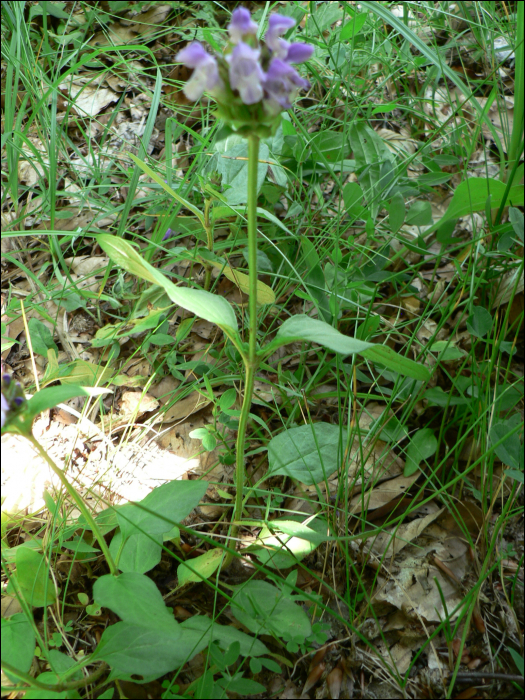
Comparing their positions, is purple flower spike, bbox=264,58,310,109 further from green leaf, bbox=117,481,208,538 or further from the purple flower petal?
green leaf, bbox=117,481,208,538

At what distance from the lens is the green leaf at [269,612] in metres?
1.06

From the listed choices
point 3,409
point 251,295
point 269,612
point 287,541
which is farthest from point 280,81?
point 269,612

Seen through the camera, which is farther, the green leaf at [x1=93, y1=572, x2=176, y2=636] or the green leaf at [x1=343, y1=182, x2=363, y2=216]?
the green leaf at [x1=343, y1=182, x2=363, y2=216]

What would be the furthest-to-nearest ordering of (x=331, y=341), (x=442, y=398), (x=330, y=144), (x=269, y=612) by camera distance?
(x=330, y=144), (x=442, y=398), (x=269, y=612), (x=331, y=341)

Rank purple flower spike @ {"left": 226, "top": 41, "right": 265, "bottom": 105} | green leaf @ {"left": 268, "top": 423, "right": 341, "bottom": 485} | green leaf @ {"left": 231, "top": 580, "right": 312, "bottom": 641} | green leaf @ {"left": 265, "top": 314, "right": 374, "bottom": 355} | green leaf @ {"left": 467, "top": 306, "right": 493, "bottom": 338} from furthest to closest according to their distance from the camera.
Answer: green leaf @ {"left": 467, "top": 306, "right": 493, "bottom": 338}, green leaf @ {"left": 268, "top": 423, "right": 341, "bottom": 485}, green leaf @ {"left": 231, "top": 580, "right": 312, "bottom": 641}, green leaf @ {"left": 265, "top": 314, "right": 374, "bottom": 355}, purple flower spike @ {"left": 226, "top": 41, "right": 265, "bottom": 105}

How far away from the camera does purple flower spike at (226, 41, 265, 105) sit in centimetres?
72

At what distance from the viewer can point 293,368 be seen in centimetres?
158

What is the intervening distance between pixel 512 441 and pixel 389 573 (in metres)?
0.42

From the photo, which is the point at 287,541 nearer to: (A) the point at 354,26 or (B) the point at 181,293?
(B) the point at 181,293

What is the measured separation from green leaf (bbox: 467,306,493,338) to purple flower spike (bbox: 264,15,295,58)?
2.65 feet

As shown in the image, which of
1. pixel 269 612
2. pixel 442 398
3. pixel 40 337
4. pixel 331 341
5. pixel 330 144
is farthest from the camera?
pixel 330 144

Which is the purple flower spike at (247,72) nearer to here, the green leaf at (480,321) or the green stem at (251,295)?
the green stem at (251,295)

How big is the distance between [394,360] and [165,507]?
567 millimetres

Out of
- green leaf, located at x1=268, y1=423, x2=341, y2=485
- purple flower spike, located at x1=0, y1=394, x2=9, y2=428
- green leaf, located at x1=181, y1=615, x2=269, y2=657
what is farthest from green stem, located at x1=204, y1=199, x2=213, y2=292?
green leaf, located at x1=181, y1=615, x2=269, y2=657
